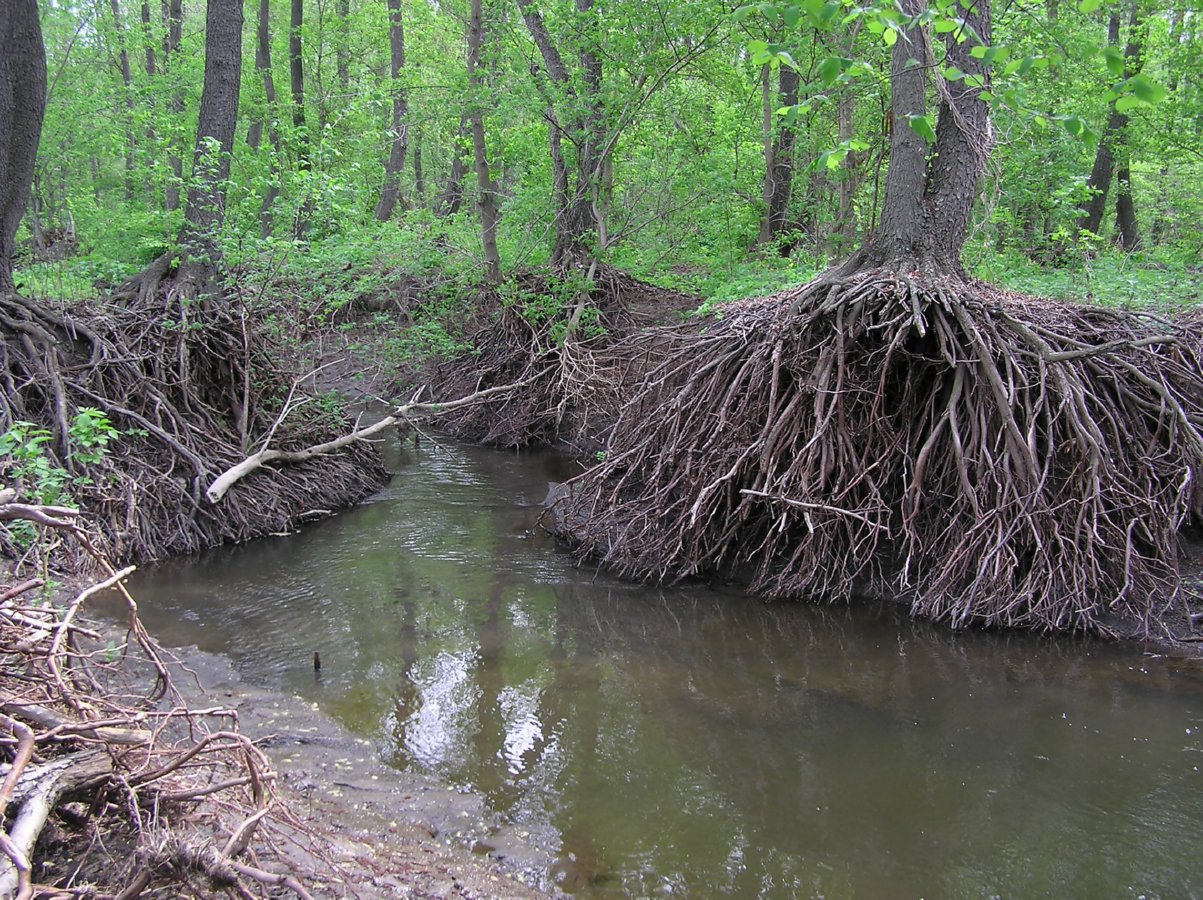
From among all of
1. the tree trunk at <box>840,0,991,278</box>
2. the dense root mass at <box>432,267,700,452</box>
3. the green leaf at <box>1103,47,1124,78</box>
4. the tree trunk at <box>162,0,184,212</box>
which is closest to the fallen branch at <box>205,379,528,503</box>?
the dense root mass at <box>432,267,700,452</box>

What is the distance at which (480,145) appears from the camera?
12.8 metres

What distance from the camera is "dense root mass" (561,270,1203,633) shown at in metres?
6.17

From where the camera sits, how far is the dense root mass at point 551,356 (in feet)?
38.0

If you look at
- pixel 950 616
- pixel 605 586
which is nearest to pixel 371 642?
pixel 605 586

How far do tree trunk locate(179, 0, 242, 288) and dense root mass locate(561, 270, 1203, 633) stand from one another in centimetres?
529

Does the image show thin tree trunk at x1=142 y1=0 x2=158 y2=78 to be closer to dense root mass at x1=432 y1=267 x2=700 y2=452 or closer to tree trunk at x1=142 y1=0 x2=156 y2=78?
tree trunk at x1=142 y1=0 x2=156 y2=78

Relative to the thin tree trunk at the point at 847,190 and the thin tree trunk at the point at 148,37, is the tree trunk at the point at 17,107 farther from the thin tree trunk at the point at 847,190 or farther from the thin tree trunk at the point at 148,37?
the thin tree trunk at the point at 148,37

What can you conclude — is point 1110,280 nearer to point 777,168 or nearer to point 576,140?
point 777,168

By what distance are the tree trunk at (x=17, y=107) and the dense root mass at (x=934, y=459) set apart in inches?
238

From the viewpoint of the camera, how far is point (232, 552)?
794cm

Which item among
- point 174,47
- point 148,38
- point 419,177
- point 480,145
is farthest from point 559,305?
point 419,177

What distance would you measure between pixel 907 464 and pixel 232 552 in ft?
20.2

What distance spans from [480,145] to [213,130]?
433 cm

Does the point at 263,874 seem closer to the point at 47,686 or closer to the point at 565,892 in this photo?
the point at 47,686
